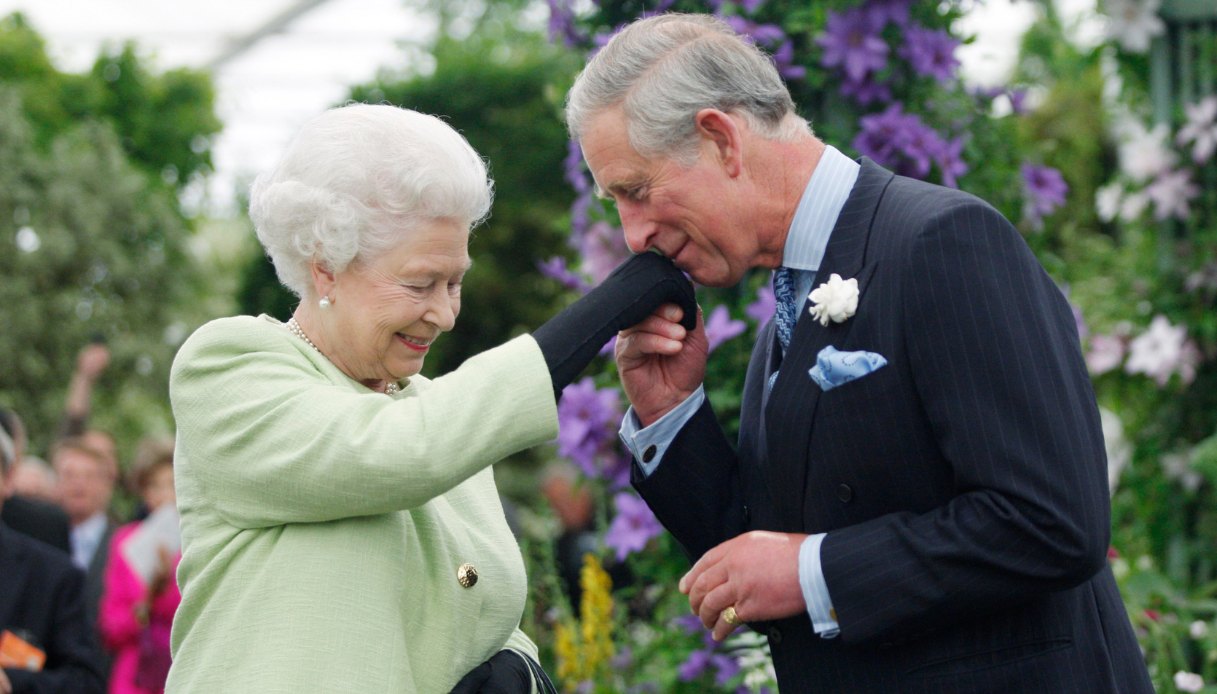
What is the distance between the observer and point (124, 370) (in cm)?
1491

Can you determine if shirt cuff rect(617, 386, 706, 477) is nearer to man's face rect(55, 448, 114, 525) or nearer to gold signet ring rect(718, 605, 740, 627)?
gold signet ring rect(718, 605, 740, 627)

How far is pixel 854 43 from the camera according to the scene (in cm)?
353

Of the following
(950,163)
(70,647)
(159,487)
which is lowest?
(159,487)

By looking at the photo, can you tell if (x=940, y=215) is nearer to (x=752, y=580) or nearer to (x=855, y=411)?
(x=855, y=411)

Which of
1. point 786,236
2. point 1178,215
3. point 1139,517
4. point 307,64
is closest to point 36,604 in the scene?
point 786,236

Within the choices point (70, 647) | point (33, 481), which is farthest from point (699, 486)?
point (33, 481)

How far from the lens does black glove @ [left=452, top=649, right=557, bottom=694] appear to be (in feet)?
6.86

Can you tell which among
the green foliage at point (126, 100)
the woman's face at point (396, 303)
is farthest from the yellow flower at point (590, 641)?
the green foliage at point (126, 100)

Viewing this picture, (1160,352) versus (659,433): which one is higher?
(659,433)

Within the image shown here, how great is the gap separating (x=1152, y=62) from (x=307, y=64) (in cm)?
1283

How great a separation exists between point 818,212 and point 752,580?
606mm

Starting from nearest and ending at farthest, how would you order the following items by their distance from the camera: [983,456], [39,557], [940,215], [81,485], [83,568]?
[983,456] < [940,215] < [39,557] < [83,568] < [81,485]

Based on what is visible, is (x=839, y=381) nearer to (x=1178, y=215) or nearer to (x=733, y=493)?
→ (x=733, y=493)

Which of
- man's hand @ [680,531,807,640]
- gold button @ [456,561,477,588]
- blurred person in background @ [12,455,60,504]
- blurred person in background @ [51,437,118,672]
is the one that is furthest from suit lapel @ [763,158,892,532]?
blurred person in background @ [12,455,60,504]
